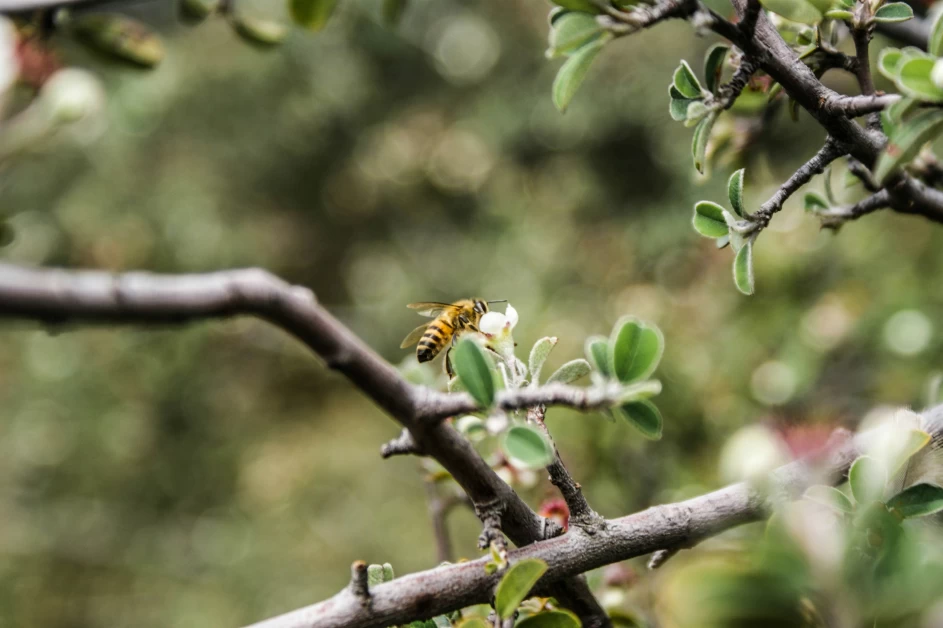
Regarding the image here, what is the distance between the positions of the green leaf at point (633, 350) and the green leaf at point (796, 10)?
169 mm

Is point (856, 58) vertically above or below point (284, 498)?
below

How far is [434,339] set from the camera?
0.57 m

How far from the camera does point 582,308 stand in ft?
4.38

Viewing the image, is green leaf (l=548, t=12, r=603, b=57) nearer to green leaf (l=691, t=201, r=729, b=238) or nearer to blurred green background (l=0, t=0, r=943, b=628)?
green leaf (l=691, t=201, r=729, b=238)

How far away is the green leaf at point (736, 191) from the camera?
322 mm

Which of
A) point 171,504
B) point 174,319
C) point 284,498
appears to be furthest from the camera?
point 171,504

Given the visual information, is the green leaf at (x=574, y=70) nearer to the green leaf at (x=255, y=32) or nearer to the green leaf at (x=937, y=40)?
the green leaf at (x=937, y=40)

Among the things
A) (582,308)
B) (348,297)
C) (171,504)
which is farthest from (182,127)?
(582,308)

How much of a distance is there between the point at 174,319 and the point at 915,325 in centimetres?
84

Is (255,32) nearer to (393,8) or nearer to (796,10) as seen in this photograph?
(393,8)

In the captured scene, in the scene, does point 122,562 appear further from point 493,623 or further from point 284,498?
point 493,623

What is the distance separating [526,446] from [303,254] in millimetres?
2683

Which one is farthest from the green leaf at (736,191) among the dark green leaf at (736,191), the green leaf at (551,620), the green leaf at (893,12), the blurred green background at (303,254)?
the blurred green background at (303,254)

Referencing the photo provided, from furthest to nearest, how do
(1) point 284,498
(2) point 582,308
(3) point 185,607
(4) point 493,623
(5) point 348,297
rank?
(5) point 348,297
(1) point 284,498
(3) point 185,607
(2) point 582,308
(4) point 493,623
